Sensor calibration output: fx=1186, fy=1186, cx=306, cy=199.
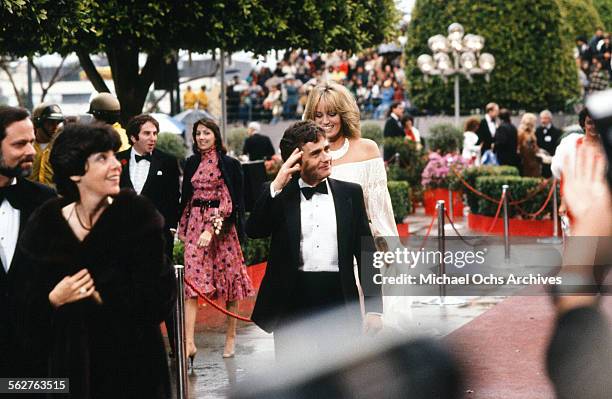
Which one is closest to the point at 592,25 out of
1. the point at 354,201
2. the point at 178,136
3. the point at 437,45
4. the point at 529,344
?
the point at 437,45

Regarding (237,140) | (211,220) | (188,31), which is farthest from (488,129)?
(211,220)

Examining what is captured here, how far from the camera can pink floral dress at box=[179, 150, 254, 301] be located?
9.02 m

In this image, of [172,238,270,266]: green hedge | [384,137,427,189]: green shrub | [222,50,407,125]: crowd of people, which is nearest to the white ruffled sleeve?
[172,238,270,266]: green hedge

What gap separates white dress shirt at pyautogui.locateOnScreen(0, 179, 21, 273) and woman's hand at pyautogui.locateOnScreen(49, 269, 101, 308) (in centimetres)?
54

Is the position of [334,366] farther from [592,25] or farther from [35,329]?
[592,25]

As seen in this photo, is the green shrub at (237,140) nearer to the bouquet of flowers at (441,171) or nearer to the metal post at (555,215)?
the bouquet of flowers at (441,171)

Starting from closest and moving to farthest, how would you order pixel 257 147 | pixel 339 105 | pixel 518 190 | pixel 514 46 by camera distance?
pixel 339 105 → pixel 518 190 → pixel 257 147 → pixel 514 46

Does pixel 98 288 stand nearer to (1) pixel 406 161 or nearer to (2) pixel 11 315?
(2) pixel 11 315

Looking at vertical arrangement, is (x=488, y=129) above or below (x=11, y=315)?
below

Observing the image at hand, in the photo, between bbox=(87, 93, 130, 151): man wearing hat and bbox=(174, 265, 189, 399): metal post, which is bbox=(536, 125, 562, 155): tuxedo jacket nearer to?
bbox=(87, 93, 130, 151): man wearing hat

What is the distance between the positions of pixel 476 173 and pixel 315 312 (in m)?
12.9

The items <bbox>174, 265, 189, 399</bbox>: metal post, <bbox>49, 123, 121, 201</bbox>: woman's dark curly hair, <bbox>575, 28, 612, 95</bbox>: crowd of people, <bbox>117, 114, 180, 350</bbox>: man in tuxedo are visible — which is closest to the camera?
<bbox>49, 123, 121, 201</bbox>: woman's dark curly hair

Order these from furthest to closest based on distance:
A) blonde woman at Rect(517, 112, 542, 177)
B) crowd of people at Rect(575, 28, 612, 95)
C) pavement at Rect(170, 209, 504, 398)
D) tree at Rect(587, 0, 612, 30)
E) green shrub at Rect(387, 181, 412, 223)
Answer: tree at Rect(587, 0, 612, 30), crowd of people at Rect(575, 28, 612, 95), blonde woman at Rect(517, 112, 542, 177), green shrub at Rect(387, 181, 412, 223), pavement at Rect(170, 209, 504, 398)

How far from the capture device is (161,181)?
8.66 meters
